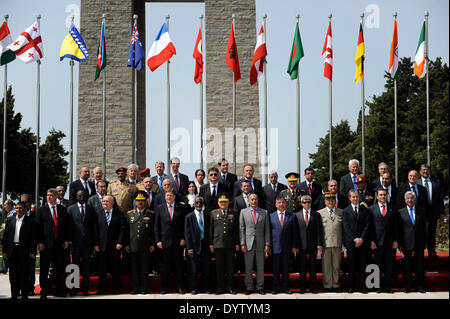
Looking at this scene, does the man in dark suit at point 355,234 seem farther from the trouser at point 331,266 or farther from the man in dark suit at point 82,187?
the man in dark suit at point 82,187

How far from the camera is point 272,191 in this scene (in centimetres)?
1221

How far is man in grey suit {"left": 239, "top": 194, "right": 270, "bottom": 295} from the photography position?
11.2 metres

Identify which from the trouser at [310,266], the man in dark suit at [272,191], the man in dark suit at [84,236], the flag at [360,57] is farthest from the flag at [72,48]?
the trouser at [310,266]

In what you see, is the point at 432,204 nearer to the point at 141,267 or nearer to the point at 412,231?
the point at 412,231

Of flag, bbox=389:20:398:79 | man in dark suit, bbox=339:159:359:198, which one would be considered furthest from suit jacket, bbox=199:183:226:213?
flag, bbox=389:20:398:79

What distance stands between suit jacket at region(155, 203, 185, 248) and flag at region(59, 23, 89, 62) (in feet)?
24.7

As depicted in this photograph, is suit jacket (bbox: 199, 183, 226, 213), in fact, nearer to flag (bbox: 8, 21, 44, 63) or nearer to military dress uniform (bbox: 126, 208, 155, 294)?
military dress uniform (bbox: 126, 208, 155, 294)

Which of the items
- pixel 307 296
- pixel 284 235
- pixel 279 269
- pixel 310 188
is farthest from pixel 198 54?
pixel 307 296

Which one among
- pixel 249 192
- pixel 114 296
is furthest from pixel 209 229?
pixel 114 296

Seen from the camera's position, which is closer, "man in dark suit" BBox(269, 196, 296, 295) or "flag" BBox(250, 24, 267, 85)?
"man in dark suit" BBox(269, 196, 296, 295)

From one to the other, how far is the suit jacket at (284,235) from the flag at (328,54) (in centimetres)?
710

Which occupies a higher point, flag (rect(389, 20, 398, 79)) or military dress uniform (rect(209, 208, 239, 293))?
flag (rect(389, 20, 398, 79))

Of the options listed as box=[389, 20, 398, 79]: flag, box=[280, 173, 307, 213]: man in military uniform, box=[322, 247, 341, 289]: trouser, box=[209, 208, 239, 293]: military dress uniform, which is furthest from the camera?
box=[389, 20, 398, 79]: flag

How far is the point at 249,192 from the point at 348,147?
39.6 meters
